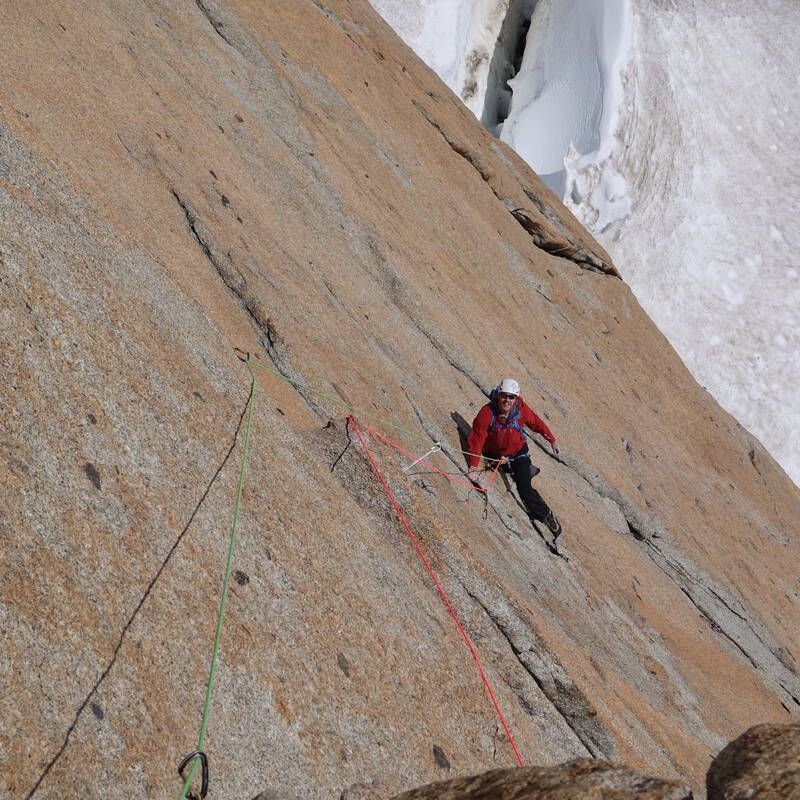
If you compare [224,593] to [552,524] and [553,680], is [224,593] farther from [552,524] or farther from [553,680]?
[552,524]

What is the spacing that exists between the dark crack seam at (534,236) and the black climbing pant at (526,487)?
9.49 m

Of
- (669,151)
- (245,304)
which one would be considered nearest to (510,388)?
(245,304)

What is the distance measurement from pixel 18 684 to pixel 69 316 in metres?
2.70

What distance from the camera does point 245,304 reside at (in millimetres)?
9523

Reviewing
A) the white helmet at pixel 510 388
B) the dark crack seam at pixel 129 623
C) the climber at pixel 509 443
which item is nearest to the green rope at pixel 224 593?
the dark crack seam at pixel 129 623

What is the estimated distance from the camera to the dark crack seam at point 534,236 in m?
19.6

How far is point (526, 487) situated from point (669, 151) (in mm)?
22208

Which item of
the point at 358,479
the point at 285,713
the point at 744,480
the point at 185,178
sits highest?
the point at 185,178

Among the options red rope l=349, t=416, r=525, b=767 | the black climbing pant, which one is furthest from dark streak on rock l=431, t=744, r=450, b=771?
the black climbing pant

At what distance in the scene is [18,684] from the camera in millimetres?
4805

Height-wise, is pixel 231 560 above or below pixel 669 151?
below

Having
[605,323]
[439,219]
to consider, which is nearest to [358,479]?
[439,219]

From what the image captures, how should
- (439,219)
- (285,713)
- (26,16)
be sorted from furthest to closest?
1. (439,219)
2. (26,16)
3. (285,713)

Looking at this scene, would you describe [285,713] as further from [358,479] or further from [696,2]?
[696,2]
